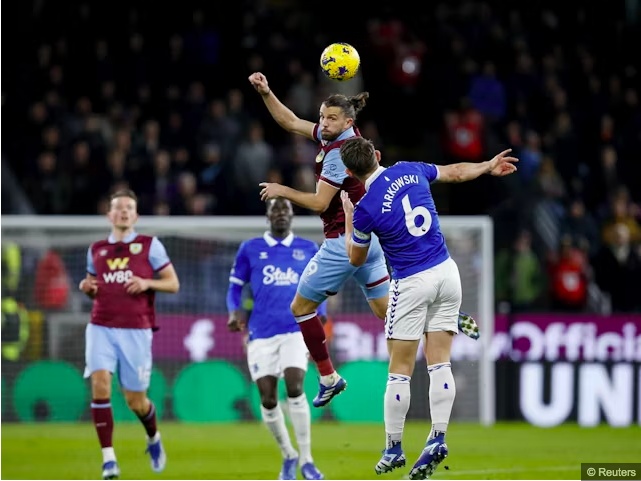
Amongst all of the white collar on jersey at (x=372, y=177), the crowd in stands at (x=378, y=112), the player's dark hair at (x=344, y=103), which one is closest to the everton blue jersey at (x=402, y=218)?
the white collar on jersey at (x=372, y=177)

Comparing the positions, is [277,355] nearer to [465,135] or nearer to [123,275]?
[123,275]

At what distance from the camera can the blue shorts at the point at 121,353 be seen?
11719 mm

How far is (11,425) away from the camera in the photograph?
55.0 feet

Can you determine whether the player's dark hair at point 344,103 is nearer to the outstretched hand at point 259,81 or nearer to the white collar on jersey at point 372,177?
the outstretched hand at point 259,81

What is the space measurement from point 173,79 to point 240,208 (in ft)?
10.1

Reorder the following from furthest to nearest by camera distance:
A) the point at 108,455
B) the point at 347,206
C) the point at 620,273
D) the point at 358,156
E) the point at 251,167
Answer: the point at 251,167
the point at 620,273
the point at 108,455
the point at 347,206
the point at 358,156

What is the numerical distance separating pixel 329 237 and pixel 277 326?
2.05 m

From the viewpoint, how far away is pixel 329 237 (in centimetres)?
1003

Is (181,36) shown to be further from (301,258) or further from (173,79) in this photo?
(301,258)

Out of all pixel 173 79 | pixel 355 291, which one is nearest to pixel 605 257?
pixel 355 291

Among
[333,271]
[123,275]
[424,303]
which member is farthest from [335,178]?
[123,275]

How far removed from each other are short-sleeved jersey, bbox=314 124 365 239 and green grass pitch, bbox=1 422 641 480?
2837 millimetres

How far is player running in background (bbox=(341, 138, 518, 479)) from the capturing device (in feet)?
30.2

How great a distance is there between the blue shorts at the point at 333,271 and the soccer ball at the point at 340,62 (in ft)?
4.09
